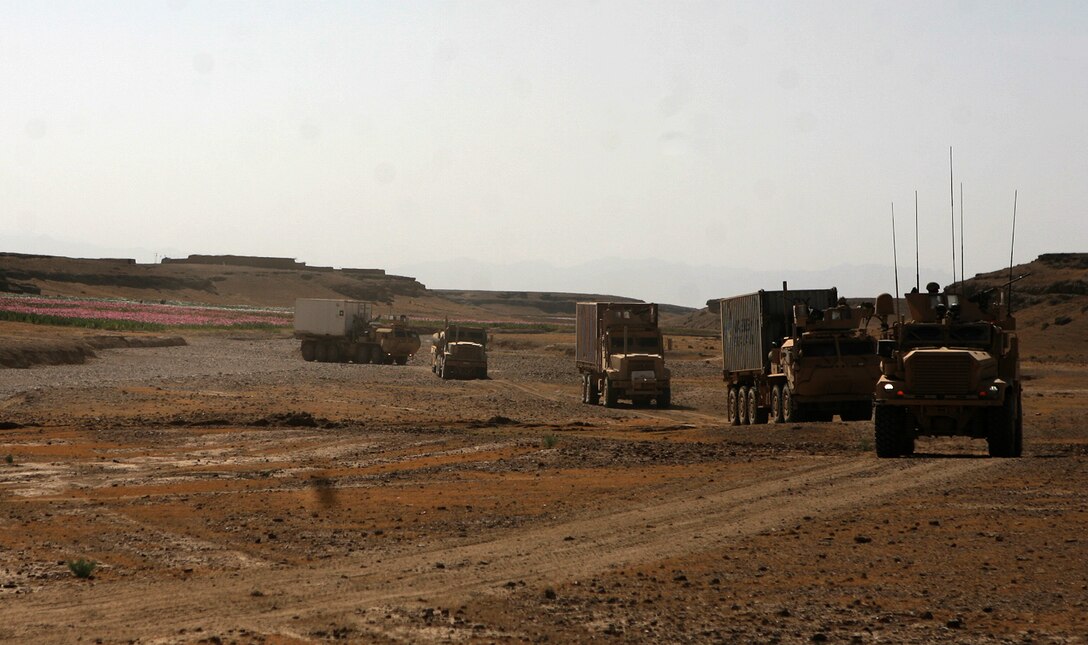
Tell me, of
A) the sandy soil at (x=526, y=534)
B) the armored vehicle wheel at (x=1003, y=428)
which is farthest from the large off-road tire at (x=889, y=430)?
the armored vehicle wheel at (x=1003, y=428)

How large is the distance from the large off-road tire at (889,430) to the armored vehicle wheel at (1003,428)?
137cm

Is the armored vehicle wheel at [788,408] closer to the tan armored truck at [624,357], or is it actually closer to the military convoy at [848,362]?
the military convoy at [848,362]

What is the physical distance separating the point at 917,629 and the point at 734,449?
15.1 meters

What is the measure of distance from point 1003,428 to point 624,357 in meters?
19.6

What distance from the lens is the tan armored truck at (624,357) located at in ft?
132

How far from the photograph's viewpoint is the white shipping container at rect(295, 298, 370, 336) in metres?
68.4

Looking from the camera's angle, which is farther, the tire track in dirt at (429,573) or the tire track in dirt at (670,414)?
the tire track in dirt at (670,414)

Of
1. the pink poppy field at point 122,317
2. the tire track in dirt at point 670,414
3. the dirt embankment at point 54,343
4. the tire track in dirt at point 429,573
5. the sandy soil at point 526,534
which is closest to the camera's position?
the sandy soil at point 526,534

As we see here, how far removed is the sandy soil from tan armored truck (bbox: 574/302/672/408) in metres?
9.52

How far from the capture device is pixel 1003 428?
21.6 m

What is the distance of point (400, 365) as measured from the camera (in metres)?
67.4

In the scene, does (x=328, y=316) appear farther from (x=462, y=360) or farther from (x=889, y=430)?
(x=889, y=430)

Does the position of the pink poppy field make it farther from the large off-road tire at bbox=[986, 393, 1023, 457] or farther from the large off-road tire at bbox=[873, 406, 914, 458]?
the large off-road tire at bbox=[986, 393, 1023, 457]

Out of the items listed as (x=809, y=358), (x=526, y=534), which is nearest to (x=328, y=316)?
(x=809, y=358)
